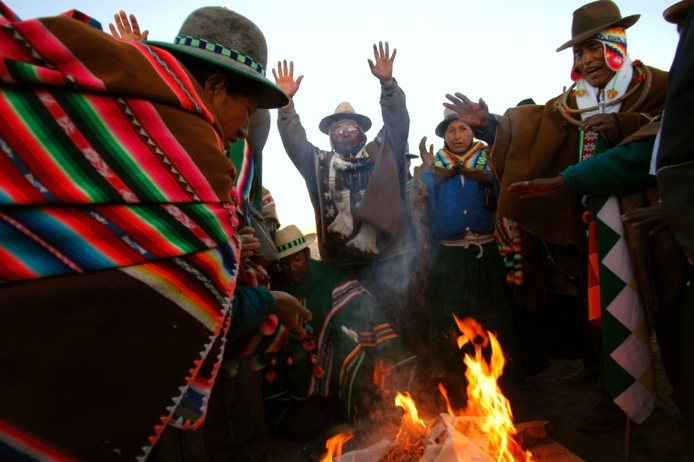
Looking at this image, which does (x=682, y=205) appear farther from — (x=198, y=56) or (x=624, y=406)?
(x=198, y=56)

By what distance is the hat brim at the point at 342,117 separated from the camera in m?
5.41

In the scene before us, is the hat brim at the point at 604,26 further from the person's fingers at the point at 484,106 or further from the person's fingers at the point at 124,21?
the person's fingers at the point at 124,21

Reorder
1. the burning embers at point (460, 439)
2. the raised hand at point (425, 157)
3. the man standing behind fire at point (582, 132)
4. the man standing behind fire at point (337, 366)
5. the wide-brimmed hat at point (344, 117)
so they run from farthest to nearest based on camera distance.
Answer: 1. the wide-brimmed hat at point (344, 117)
2. the raised hand at point (425, 157)
3. the man standing behind fire at point (337, 366)
4. the man standing behind fire at point (582, 132)
5. the burning embers at point (460, 439)

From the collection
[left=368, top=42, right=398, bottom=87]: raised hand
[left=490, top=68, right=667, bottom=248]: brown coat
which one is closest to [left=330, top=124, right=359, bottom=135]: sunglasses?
[left=368, top=42, right=398, bottom=87]: raised hand

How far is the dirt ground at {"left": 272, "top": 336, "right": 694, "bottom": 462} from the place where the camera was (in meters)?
3.15

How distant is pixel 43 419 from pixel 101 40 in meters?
0.97

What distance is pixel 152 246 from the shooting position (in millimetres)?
1238

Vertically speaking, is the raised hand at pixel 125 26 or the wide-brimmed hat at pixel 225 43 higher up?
the raised hand at pixel 125 26

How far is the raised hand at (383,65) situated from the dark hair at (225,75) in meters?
3.02

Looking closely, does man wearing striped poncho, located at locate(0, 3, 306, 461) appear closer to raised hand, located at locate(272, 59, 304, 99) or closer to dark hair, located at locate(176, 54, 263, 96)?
dark hair, located at locate(176, 54, 263, 96)

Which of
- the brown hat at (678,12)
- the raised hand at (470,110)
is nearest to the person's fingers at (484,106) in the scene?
the raised hand at (470,110)

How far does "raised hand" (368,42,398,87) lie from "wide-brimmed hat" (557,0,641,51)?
172cm

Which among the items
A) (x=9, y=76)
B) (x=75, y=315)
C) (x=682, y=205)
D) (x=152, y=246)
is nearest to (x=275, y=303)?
(x=152, y=246)

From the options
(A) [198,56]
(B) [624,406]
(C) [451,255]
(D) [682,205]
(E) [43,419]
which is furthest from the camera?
(C) [451,255]
